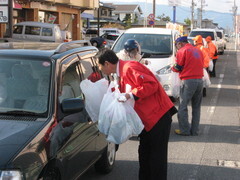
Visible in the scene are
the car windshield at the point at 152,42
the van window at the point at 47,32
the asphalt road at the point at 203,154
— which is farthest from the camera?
the van window at the point at 47,32

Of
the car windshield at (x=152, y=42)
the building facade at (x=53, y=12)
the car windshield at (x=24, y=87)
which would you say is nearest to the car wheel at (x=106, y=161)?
the car windshield at (x=24, y=87)

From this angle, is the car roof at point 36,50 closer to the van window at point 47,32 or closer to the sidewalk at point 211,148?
the sidewalk at point 211,148

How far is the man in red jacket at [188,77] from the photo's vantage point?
8.02m

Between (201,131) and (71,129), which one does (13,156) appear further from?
(201,131)

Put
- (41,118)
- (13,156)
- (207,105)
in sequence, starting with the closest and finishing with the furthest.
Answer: (13,156) → (41,118) → (207,105)

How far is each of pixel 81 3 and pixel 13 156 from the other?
3522cm

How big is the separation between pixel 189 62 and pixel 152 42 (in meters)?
4.39

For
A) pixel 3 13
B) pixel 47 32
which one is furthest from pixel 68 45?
pixel 47 32

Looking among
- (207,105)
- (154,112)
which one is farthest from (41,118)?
(207,105)

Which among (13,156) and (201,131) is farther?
(201,131)

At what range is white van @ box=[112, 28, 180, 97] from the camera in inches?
448

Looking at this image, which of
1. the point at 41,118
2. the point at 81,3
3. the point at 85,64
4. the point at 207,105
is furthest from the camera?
the point at 81,3

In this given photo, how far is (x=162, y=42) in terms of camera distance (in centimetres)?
1235

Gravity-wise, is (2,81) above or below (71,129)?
above
